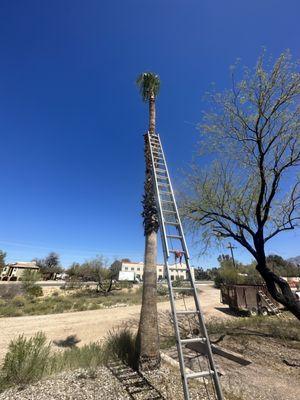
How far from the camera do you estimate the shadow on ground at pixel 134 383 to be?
475 centimetres

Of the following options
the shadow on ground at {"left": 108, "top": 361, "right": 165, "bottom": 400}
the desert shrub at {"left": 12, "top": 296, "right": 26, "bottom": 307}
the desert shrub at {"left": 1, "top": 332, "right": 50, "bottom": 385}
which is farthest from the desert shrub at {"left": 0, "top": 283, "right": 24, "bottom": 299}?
the shadow on ground at {"left": 108, "top": 361, "right": 165, "bottom": 400}

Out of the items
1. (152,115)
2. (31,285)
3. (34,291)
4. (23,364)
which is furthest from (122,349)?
(31,285)

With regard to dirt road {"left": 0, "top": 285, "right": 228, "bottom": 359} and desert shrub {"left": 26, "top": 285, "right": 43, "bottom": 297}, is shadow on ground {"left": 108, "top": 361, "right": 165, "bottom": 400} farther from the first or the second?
desert shrub {"left": 26, "top": 285, "right": 43, "bottom": 297}

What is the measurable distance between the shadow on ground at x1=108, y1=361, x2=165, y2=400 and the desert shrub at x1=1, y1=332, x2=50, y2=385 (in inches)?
69.1

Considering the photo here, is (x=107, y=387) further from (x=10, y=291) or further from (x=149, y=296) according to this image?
(x=10, y=291)

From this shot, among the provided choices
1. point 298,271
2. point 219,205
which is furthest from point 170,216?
point 298,271

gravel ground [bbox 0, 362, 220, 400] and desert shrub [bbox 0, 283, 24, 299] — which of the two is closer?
gravel ground [bbox 0, 362, 220, 400]

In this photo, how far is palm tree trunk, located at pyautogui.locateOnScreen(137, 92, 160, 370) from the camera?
242 inches

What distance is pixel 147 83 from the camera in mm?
11414

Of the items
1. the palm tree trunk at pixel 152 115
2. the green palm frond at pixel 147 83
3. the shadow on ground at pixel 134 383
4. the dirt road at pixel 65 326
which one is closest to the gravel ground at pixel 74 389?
the shadow on ground at pixel 134 383

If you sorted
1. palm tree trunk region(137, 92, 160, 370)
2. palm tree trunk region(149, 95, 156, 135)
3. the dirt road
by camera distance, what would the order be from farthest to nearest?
the dirt road → palm tree trunk region(149, 95, 156, 135) → palm tree trunk region(137, 92, 160, 370)

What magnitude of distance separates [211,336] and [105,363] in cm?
667

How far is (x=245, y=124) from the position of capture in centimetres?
924

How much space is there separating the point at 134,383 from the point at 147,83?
11723mm
